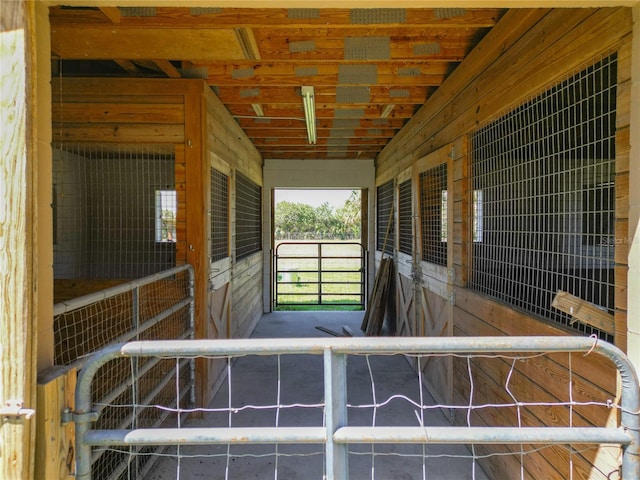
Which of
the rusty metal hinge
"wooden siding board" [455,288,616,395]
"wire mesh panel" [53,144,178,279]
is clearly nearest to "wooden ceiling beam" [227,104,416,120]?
"wire mesh panel" [53,144,178,279]

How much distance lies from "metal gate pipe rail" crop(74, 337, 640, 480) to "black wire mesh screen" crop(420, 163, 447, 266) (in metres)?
2.53

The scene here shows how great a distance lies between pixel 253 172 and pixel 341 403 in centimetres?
542

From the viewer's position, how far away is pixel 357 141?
619cm

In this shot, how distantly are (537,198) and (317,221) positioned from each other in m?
20.6

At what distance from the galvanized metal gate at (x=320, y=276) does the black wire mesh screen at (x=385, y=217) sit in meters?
0.54

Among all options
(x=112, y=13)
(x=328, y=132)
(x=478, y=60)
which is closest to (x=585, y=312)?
(x=478, y=60)

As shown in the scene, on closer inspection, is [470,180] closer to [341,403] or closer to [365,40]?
[365,40]

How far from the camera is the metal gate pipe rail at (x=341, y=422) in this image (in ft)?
3.75

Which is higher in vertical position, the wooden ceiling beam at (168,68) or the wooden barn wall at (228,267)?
the wooden ceiling beam at (168,68)

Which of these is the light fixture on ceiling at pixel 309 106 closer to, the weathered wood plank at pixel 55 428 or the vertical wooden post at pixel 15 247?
the vertical wooden post at pixel 15 247

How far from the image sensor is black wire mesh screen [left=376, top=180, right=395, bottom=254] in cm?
613

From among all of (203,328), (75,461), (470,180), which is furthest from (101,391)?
(470,180)

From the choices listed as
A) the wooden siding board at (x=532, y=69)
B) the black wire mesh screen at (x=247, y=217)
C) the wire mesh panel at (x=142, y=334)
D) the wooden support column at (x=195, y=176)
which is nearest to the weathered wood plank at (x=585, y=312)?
the wooden siding board at (x=532, y=69)

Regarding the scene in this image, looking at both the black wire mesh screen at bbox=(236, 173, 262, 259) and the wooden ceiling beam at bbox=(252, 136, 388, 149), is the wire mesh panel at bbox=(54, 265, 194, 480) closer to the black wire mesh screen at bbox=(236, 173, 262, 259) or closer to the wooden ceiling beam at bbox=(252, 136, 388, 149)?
the black wire mesh screen at bbox=(236, 173, 262, 259)
